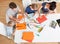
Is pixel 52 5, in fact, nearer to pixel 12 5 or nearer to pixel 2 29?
pixel 12 5

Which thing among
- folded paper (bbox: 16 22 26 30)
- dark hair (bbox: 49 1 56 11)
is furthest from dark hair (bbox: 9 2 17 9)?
dark hair (bbox: 49 1 56 11)

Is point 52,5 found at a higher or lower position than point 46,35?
higher

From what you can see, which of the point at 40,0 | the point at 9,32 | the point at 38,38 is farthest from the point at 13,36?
the point at 40,0

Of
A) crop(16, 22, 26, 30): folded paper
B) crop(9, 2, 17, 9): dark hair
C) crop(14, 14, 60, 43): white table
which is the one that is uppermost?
crop(9, 2, 17, 9): dark hair

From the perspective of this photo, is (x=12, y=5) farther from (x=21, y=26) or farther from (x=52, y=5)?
(x=52, y=5)

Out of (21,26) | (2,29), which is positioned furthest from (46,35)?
(2,29)

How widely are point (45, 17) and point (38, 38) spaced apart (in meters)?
0.17

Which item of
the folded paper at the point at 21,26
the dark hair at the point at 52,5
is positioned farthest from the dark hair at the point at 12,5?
the dark hair at the point at 52,5

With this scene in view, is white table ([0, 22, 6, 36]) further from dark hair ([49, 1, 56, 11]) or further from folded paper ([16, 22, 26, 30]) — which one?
dark hair ([49, 1, 56, 11])

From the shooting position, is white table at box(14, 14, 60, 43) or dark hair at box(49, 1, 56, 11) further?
dark hair at box(49, 1, 56, 11)

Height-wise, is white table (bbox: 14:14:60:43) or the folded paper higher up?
the folded paper

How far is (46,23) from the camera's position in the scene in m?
1.18

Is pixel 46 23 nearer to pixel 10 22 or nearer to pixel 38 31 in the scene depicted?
pixel 38 31

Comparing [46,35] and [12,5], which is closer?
[46,35]
